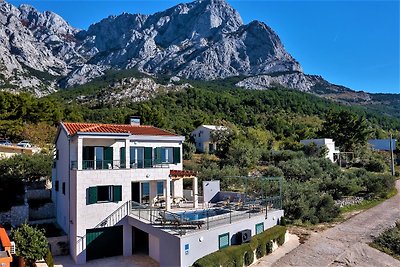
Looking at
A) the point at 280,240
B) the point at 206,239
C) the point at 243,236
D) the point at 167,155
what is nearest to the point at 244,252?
the point at 243,236

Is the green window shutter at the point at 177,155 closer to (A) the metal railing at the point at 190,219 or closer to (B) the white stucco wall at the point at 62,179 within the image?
(A) the metal railing at the point at 190,219

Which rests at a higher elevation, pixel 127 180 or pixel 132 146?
pixel 132 146

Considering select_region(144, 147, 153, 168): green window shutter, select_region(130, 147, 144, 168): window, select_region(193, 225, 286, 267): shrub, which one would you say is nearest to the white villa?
select_region(130, 147, 144, 168): window

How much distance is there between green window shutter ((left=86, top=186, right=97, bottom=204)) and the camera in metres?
17.0

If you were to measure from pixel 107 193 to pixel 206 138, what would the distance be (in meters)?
39.3

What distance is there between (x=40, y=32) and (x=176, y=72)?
3271 inches

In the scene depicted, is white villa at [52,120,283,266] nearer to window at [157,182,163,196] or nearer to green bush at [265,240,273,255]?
green bush at [265,240,273,255]

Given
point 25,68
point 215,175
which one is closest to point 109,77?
point 25,68

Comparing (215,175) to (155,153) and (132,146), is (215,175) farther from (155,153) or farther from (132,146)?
(132,146)

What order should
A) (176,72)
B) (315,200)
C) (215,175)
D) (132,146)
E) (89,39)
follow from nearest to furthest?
(132,146), (315,200), (215,175), (176,72), (89,39)

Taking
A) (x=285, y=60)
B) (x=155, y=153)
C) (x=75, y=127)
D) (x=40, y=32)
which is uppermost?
(x=40, y=32)

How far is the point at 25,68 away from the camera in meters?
105

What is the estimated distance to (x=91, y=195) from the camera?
17078 millimetres

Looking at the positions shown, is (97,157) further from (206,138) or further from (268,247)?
(206,138)
